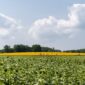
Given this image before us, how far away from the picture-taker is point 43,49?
87.7m

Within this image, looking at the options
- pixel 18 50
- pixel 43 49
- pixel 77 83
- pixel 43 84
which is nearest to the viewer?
pixel 43 84

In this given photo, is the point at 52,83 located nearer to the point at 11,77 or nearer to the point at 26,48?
the point at 11,77

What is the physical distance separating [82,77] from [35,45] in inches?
2445

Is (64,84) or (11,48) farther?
(11,48)

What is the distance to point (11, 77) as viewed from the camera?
1421 cm

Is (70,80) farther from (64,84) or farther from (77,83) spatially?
(64,84)

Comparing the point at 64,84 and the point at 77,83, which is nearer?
the point at 64,84

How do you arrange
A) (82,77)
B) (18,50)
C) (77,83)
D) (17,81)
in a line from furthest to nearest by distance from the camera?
(18,50) < (82,77) < (77,83) < (17,81)

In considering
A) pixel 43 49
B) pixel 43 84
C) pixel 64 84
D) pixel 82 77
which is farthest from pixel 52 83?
pixel 43 49

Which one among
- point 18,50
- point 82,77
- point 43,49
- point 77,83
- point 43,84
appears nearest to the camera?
point 43,84

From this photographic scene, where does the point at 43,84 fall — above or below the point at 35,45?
below

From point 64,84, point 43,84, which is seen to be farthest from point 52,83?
point 43,84

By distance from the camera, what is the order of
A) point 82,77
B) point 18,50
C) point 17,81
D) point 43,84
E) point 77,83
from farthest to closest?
point 18,50, point 82,77, point 77,83, point 17,81, point 43,84

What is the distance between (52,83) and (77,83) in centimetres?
170
